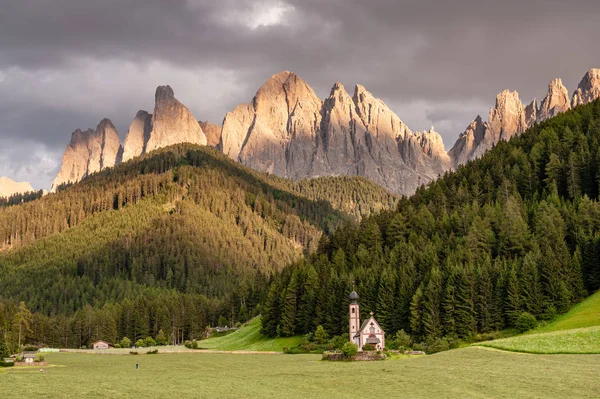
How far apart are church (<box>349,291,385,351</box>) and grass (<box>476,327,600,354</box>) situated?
2612 centimetres

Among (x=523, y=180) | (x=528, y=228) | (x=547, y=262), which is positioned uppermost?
(x=523, y=180)

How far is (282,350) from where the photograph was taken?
126 m

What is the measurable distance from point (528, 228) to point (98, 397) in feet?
335

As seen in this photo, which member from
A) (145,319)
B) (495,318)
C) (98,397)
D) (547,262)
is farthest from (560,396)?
(145,319)

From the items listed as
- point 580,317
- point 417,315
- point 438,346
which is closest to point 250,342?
point 417,315

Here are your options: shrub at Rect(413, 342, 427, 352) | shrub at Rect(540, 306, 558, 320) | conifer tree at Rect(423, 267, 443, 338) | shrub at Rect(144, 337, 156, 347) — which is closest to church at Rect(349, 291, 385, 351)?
shrub at Rect(413, 342, 427, 352)

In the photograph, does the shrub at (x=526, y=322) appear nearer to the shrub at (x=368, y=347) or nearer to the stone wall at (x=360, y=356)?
the shrub at (x=368, y=347)

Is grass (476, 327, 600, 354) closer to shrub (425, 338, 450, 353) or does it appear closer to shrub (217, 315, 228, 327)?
shrub (425, 338, 450, 353)

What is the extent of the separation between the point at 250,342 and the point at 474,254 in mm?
58657

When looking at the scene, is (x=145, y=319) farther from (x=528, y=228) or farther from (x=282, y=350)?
(x=528, y=228)

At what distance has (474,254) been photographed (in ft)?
404

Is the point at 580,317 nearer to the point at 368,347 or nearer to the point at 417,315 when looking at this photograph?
the point at 417,315

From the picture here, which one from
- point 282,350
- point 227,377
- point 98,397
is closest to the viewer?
point 98,397

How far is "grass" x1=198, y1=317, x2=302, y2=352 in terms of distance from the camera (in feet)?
434
